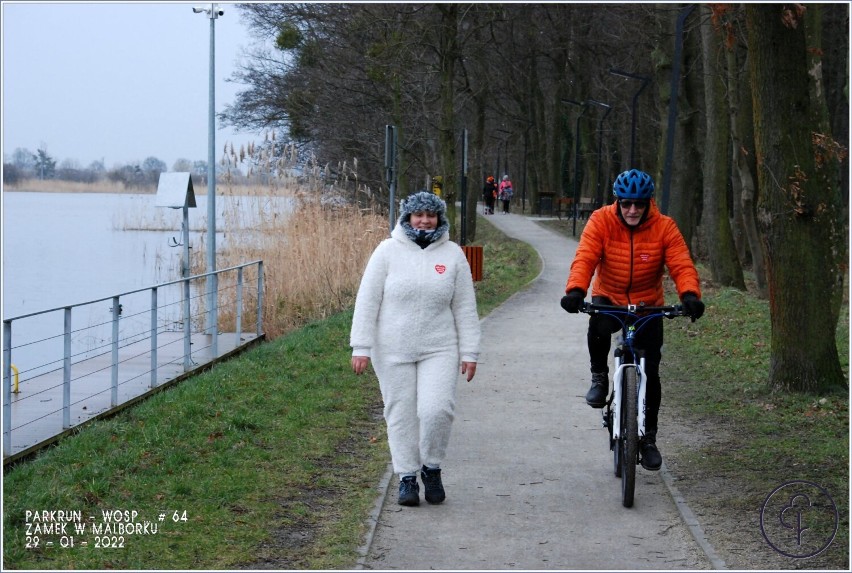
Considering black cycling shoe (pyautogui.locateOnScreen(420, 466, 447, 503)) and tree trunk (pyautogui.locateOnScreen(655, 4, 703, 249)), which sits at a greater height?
tree trunk (pyautogui.locateOnScreen(655, 4, 703, 249))

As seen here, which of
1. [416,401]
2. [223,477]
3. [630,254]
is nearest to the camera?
[416,401]

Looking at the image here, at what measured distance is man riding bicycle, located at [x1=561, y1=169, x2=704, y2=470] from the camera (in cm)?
717

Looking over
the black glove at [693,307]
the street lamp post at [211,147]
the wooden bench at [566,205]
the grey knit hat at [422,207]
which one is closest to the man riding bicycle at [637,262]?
the black glove at [693,307]

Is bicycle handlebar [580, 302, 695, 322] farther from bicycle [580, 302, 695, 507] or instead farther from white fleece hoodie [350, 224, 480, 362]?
white fleece hoodie [350, 224, 480, 362]

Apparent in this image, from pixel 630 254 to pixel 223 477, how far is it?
9.57ft

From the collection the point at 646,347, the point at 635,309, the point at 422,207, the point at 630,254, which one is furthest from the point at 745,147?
the point at 422,207

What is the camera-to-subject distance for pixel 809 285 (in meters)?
10.7

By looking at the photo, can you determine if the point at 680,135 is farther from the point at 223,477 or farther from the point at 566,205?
the point at 566,205

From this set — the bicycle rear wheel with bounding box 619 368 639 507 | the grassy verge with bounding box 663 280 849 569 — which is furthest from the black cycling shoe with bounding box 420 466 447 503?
the grassy verge with bounding box 663 280 849 569

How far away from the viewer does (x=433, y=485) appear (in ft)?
23.3

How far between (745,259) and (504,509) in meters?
28.3

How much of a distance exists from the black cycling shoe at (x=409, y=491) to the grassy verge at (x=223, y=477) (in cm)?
21

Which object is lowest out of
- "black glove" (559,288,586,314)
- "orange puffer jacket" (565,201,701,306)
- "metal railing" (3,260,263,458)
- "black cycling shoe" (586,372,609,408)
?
"metal railing" (3,260,263,458)

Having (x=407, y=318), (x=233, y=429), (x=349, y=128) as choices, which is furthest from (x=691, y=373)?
(x=349, y=128)
